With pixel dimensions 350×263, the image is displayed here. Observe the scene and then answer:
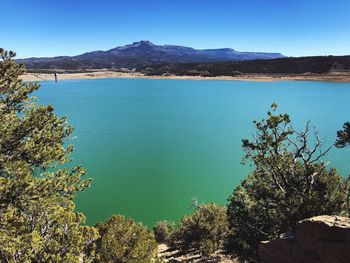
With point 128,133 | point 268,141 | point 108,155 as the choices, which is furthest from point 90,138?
point 268,141

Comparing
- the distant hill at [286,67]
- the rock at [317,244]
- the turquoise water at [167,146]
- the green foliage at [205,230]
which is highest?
the distant hill at [286,67]

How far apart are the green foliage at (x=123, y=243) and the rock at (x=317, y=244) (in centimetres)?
469

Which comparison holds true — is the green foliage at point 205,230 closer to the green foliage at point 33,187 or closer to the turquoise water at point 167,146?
the turquoise water at point 167,146

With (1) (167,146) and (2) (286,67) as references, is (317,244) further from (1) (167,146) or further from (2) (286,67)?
(2) (286,67)

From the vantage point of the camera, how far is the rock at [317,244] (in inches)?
396

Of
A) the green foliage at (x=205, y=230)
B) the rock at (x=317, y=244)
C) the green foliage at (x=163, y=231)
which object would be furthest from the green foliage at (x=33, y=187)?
the green foliage at (x=163, y=231)

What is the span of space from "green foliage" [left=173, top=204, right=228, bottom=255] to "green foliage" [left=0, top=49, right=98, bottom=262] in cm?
798

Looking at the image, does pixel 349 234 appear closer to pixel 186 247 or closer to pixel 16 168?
pixel 16 168

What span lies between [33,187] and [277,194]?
994cm

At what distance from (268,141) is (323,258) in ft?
22.0

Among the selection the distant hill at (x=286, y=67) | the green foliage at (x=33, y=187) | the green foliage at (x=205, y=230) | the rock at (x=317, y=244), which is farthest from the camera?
the distant hill at (x=286, y=67)

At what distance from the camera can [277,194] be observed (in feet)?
52.5

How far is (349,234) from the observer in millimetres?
9961

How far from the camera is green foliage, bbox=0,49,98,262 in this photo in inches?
408
